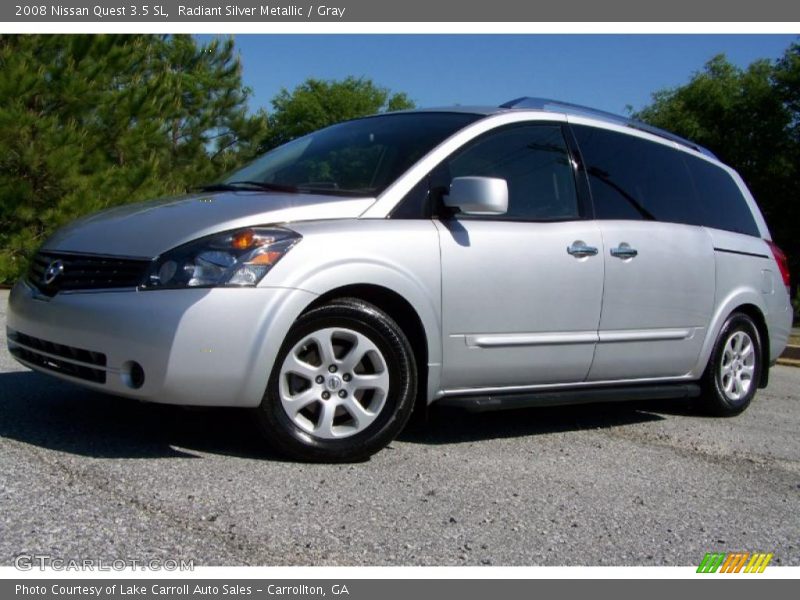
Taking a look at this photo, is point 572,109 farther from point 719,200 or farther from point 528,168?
point 719,200

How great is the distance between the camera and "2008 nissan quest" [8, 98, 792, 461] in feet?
12.9

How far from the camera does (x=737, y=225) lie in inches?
256

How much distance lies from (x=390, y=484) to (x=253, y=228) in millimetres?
1227

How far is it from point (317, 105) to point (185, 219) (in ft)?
186

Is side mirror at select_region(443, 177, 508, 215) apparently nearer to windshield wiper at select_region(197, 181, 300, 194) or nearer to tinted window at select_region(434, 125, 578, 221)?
tinted window at select_region(434, 125, 578, 221)

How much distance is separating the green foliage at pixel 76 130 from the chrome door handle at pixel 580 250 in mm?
13319

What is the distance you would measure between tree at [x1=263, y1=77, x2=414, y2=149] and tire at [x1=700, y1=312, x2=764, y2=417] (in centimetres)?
5226

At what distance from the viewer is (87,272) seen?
13.6 ft

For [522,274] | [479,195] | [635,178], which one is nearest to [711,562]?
[522,274]

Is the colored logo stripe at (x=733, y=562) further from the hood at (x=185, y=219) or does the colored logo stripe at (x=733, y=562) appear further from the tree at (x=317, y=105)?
the tree at (x=317, y=105)

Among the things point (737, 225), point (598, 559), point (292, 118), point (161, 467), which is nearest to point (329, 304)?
point (161, 467)

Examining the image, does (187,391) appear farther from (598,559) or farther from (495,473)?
(598,559)

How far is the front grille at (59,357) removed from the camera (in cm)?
399

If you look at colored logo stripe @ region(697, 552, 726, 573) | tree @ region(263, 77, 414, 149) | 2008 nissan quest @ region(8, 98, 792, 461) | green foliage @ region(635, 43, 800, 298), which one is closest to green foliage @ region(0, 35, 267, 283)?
2008 nissan quest @ region(8, 98, 792, 461)
